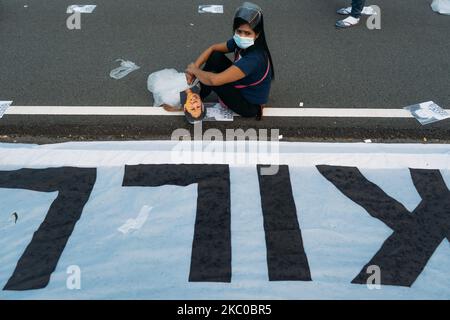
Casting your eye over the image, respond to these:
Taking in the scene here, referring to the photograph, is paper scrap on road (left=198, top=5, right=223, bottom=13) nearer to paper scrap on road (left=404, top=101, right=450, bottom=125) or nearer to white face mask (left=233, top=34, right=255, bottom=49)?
white face mask (left=233, top=34, right=255, bottom=49)

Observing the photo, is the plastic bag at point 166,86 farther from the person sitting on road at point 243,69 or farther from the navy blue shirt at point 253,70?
the navy blue shirt at point 253,70

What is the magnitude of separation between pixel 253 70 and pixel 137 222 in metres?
1.54

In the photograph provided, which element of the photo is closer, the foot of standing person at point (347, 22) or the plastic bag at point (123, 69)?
the plastic bag at point (123, 69)

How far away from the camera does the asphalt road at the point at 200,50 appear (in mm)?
3869

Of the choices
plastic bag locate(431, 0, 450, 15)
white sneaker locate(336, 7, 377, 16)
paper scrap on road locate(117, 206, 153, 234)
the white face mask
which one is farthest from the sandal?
plastic bag locate(431, 0, 450, 15)

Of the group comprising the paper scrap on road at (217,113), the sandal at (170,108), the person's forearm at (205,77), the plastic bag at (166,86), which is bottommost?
the paper scrap on road at (217,113)

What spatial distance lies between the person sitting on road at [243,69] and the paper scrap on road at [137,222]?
127 cm

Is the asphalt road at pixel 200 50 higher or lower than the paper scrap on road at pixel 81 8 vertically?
lower

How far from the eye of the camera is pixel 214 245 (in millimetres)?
2730

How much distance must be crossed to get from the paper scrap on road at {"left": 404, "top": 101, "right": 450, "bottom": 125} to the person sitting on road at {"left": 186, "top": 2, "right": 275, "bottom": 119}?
144 cm

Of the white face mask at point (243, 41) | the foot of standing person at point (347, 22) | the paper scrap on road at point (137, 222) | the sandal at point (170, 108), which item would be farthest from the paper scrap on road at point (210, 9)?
the paper scrap on road at point (137, 222)

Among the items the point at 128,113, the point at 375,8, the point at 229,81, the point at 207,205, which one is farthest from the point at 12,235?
the point at 375,8
